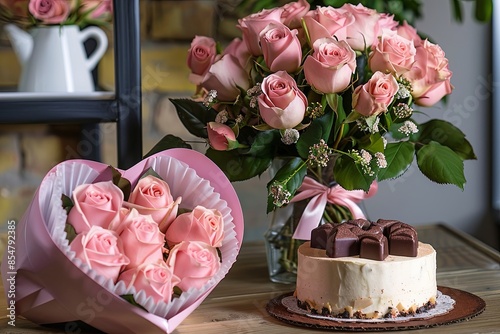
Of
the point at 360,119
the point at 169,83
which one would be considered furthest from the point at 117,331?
the point at 169,83

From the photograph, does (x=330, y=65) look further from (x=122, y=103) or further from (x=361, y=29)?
(x=122, y=103)

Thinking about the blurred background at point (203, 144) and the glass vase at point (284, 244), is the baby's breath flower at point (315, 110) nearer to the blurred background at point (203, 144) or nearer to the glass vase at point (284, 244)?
the glass vase at point (284, 244)

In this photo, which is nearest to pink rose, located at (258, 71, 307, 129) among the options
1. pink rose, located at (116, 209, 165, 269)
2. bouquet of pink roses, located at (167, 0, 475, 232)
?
bouquet of pink roses, located at (167, 0, 475, 232)

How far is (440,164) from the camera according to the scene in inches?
36.9

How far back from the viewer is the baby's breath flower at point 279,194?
89 cm

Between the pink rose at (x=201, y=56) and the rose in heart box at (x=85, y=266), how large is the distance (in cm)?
20

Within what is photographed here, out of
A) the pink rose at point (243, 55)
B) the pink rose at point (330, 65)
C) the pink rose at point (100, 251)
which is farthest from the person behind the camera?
the pink rose at point (243, 55)

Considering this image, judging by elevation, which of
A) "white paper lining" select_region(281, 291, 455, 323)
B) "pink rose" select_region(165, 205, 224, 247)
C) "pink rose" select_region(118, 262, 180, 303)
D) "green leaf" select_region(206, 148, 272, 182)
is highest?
"green leaf" select_region(206, 148, 272, 182)

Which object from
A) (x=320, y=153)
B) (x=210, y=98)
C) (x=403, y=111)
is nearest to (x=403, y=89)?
(x=403, y=111)

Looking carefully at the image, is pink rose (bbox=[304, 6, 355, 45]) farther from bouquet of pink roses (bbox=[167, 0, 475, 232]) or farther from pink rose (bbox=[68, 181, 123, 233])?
pink rose (bbox=[68, 181, 123, 233])

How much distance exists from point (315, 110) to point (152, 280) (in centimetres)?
30

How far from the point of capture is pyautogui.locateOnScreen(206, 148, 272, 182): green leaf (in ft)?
3.12

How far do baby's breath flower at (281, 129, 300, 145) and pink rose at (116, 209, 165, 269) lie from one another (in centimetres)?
22

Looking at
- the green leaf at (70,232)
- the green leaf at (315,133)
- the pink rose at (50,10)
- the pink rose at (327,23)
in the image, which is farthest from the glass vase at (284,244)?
the pink rose at (50,10)
